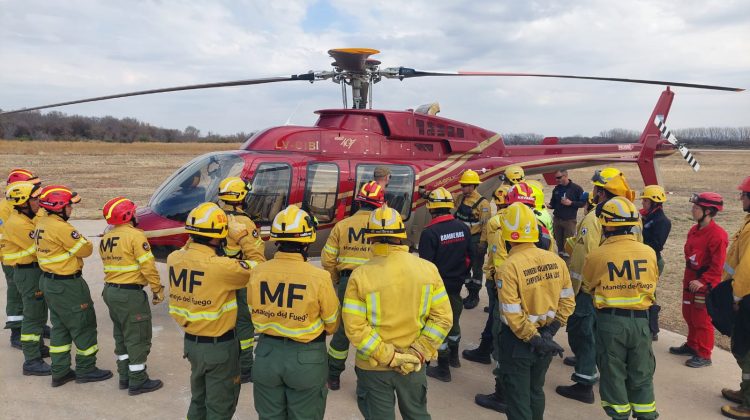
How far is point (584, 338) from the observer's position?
498 centimetres

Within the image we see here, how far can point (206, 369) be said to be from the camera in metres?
3.62

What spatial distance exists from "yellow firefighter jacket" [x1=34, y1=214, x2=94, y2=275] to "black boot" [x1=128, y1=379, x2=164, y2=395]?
1.33 m

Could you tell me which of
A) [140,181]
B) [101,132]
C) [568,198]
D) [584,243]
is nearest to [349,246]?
[584,243]

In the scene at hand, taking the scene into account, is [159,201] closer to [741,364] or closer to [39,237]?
[39,237]

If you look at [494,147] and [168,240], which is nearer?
[168,240]

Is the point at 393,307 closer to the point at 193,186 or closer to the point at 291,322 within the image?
the point at 291,322

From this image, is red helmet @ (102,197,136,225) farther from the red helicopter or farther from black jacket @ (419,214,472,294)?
black jacket @ (419,214,472,294)

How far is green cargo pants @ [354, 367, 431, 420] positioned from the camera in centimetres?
327

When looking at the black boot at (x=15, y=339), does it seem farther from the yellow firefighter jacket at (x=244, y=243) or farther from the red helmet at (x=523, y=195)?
the red helmet at (x=523, y=195)

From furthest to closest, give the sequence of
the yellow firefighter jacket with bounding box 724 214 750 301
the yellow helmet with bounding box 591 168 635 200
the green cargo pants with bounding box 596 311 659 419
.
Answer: the yellow helmet with bounding box 591 168 635 200 < the yellow firefighter jacket with bounding box 724 214 750 301 < the green cargo pants with bounding box 596 311 659 419

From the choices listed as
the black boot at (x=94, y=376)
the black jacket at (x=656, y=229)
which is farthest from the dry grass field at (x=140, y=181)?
the black boot at (x=94, y=376)

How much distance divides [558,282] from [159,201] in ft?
17.0

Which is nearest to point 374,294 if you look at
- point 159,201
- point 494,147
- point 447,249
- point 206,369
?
point 206,369

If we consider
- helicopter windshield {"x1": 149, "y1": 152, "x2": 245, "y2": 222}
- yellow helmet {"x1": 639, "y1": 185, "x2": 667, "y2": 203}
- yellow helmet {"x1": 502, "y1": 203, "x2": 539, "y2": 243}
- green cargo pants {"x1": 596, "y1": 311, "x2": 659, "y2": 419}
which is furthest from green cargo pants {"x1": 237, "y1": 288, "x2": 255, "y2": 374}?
yellow helmet {"x1": 639, "y1": 185, "x2": 667, "y2": 203}
